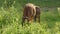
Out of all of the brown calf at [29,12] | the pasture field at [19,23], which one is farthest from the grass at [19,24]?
the brown calf at [29,12]

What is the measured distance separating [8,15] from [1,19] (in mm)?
790

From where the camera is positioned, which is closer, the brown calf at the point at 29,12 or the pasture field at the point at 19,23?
the pasture field at the point at 19,23

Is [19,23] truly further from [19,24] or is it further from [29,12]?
[29,12]

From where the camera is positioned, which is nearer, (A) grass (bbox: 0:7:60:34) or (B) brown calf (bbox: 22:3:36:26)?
(A) grass (bbox: 0:7:60:34)

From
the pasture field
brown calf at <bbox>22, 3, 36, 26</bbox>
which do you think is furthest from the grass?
brown calf at <bbox>22, 3, 36, 26</bbox>

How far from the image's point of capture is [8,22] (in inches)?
422

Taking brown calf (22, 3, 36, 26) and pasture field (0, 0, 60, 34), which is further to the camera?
brown calf (22, 3, 36, 26)

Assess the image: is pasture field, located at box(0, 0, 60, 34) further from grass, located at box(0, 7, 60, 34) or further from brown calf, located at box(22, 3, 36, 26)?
brown calf, located at box(22, 3, 36, 26)

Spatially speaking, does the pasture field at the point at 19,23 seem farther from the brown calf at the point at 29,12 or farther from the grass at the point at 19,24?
the brown calf at the point at 29,12

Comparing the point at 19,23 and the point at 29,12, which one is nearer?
the point at 19,23

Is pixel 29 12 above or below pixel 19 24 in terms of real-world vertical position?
above

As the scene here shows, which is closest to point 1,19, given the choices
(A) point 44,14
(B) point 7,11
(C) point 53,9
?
(B) point 7,11

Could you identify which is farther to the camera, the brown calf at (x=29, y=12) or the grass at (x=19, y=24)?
the brown calf at (x=29, y=12)

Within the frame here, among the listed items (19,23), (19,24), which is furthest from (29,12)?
(19,24)
